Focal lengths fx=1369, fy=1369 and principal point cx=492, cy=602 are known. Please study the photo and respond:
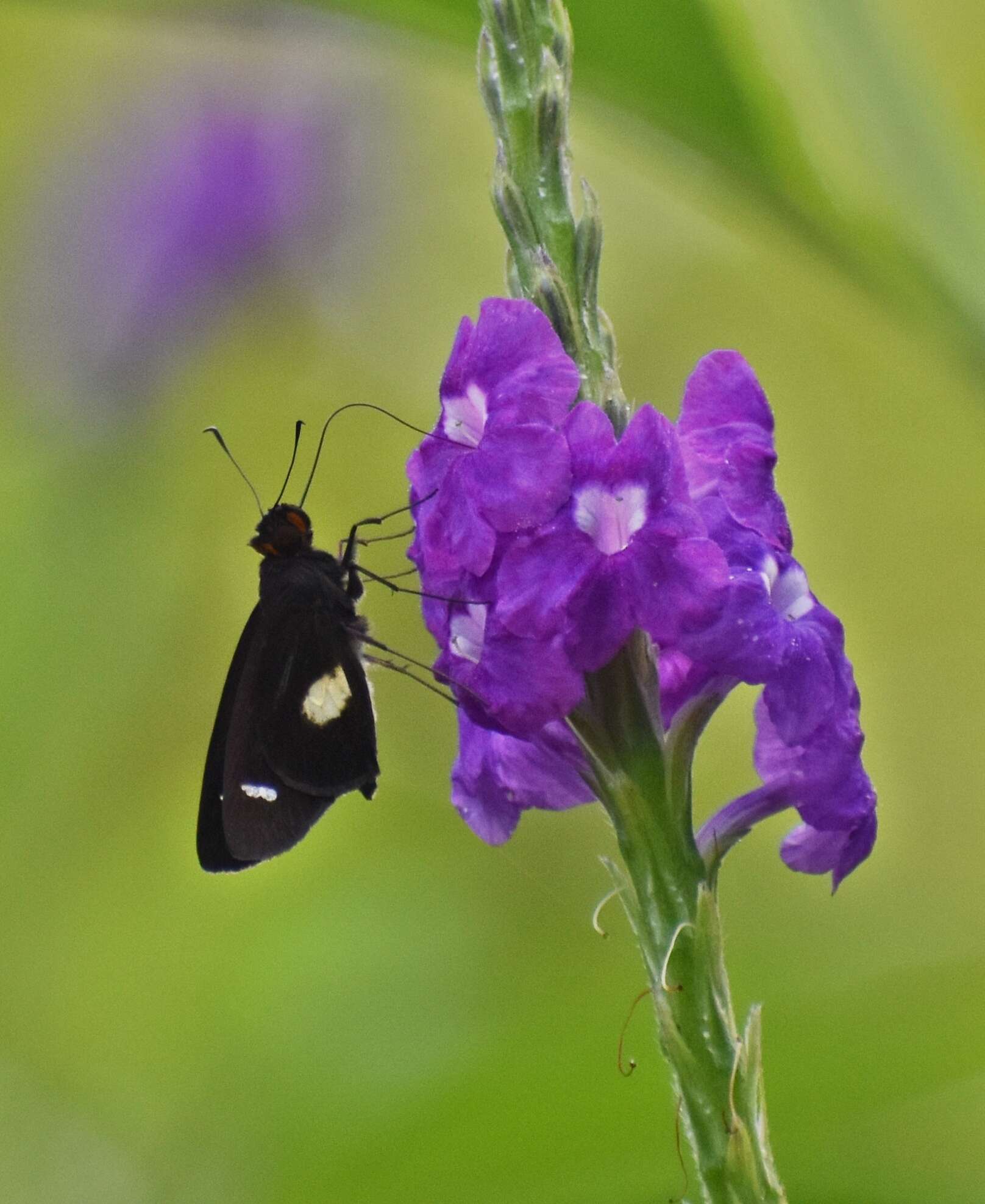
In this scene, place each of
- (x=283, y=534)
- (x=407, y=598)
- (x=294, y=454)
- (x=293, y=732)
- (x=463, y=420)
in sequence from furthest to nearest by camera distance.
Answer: (x=407, y=598), (x=294, y=454), (x=283, y=534), (x=293, y=732), (x=463, y=420)

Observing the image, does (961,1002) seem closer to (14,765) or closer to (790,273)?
(14,765)

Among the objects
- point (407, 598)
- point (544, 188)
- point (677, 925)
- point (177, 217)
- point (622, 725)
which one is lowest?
point (677, 925)

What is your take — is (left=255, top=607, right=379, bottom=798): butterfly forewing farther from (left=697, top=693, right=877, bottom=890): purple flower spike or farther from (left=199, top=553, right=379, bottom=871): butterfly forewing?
(left=697, top=693, right=877, bottom=890): purple flower spike

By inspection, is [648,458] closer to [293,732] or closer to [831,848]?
[831,848]

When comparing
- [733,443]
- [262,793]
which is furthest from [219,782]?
[733,443]

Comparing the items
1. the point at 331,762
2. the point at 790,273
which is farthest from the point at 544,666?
the point at 790,273

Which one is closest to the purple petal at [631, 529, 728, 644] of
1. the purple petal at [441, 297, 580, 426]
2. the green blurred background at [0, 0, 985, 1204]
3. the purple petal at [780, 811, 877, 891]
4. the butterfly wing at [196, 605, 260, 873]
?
the purple petal at [441, 297, 580, 426]
